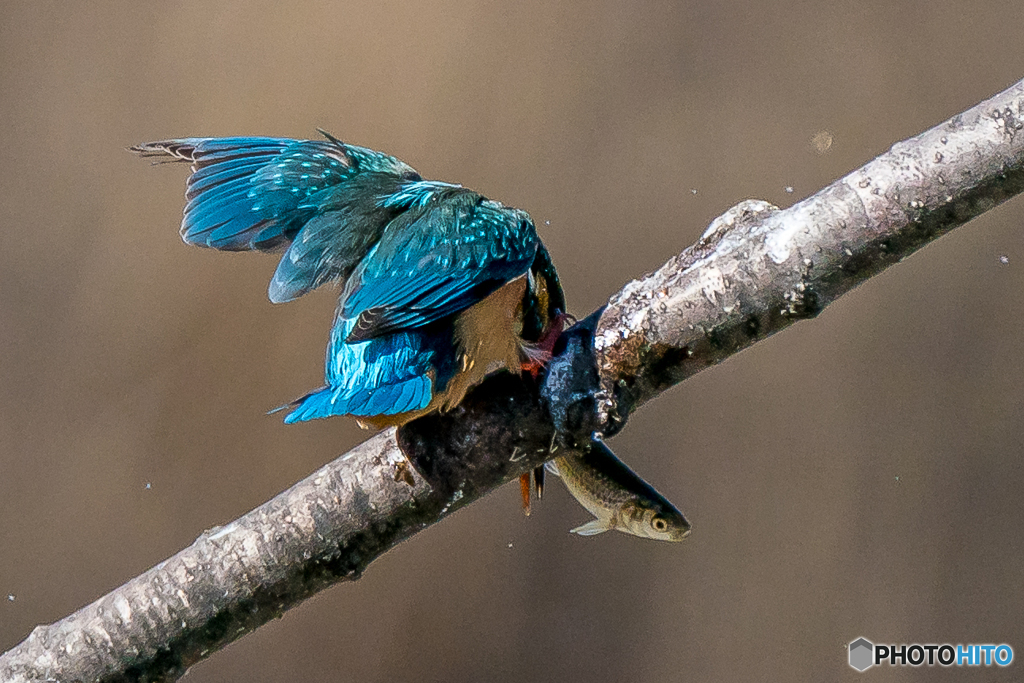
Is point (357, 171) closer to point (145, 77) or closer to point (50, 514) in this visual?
point (145, 77)

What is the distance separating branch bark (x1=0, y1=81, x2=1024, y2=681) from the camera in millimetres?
1026

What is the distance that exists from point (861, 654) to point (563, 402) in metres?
1.37

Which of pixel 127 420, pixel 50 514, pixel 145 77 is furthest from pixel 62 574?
pixel 145 77

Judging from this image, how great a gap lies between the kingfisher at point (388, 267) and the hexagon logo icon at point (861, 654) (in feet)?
3.88

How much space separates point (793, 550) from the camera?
2201mm

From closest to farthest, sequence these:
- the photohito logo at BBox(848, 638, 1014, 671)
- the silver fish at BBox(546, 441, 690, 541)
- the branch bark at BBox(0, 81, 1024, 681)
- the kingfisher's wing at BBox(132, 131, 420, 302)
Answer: the branch bark at BBox(0, 81, 1024, 681) → the kingfisher's wing at BBox(132, 131, 420, 302) → the silver fish at BBox(546, 441, 690, 541) → the photohito logo at BBox(848, 638, 1014, 671)

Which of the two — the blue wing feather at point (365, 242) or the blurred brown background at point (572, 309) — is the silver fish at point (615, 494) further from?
the blurred brown background at point (572, 309)

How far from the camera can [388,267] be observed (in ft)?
3.84

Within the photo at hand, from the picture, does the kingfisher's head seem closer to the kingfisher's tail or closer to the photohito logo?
the kingfisher's tail

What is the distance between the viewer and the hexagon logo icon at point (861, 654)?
214 centimetres

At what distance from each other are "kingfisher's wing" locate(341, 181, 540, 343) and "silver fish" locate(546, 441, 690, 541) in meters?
0.29

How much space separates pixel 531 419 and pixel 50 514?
1.65 metres

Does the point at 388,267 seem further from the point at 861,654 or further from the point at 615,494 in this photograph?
the point at 861,654

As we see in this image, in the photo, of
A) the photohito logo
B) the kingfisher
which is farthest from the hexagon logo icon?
the kingfisher
